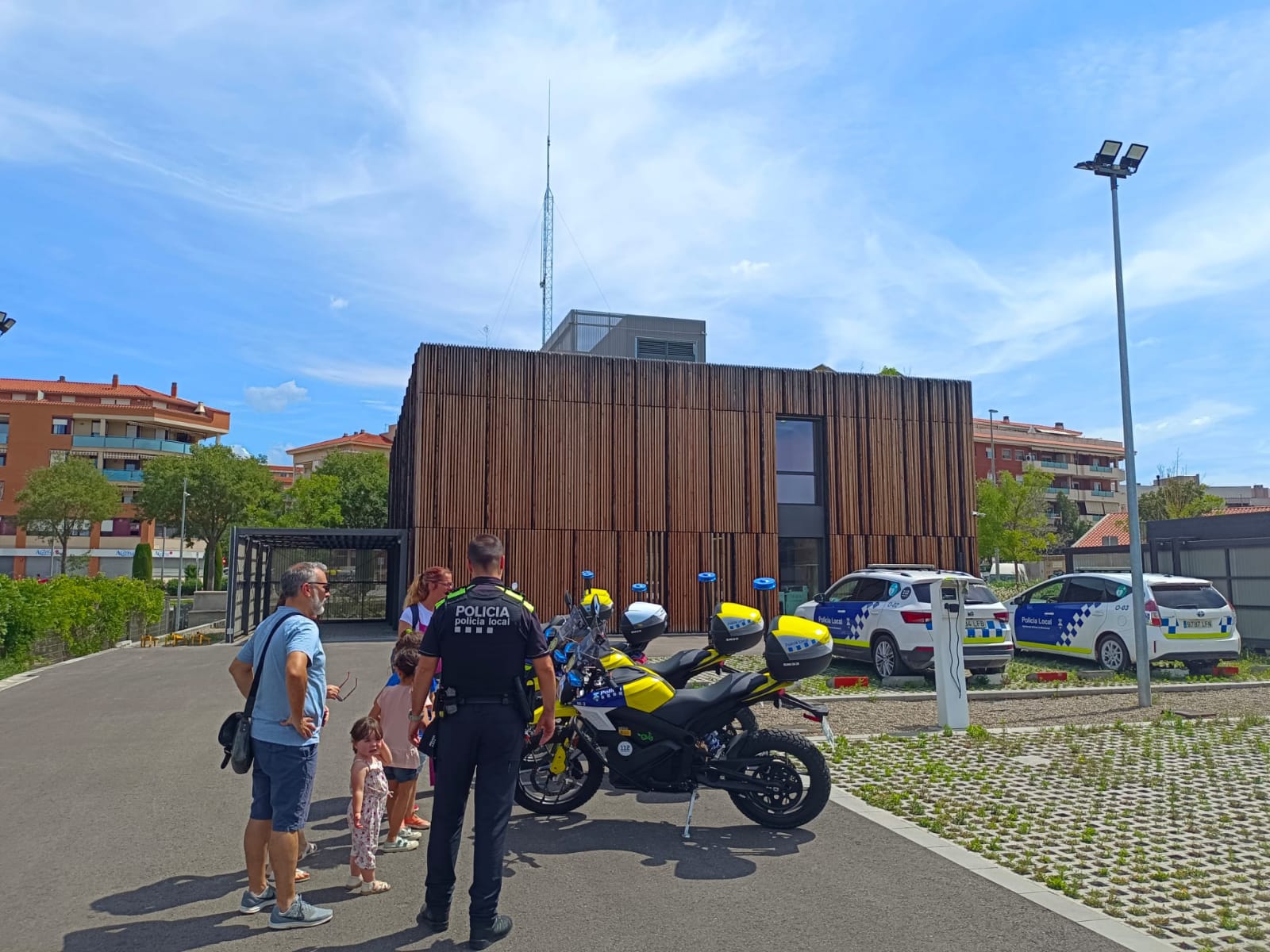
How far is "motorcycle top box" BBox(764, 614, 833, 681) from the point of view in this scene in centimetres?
604

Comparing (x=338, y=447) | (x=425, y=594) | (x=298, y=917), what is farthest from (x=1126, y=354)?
(x=338, y=447)

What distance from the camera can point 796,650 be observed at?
Answer: 6.08 metres

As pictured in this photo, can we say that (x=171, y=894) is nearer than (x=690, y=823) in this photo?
Yes

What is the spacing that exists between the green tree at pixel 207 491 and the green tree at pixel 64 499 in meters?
2.23

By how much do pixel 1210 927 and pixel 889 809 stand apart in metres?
2.33

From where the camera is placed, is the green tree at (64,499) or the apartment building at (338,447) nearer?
the green tree at (64,499)

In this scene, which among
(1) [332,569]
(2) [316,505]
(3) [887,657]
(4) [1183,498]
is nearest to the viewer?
(3) [887,657]

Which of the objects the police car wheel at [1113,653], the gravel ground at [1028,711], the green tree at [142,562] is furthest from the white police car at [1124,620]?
the green tree at [142,562]

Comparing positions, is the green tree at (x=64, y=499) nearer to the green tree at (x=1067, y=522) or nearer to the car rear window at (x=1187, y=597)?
the car rear window at (x=1187, y=597)

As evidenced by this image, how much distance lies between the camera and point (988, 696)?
11617 mm

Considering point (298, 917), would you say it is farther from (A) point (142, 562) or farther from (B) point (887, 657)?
(A) point (142, 562)

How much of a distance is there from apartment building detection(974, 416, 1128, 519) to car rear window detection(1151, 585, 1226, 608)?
6582 cm

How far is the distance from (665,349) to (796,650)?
85.2 ft

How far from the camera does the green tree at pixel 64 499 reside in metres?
52.4
